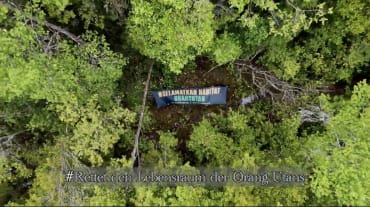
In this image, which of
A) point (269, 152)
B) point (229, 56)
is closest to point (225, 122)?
point (269, 152)

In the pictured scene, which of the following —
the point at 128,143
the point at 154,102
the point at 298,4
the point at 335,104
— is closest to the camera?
the point at 298,4

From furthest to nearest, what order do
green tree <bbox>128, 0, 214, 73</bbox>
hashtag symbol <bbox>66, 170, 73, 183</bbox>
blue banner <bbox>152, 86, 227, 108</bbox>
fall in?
blue banner <bbox>152, 86, 227, 108</bbox>
hashtag symbol <bbox>66, 170, 73, 183</bbox>
green tree <bbox>128, 0, 214, 73</bbox>

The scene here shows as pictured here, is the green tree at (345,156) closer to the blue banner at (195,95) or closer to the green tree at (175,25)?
the blue banner at (195,95)

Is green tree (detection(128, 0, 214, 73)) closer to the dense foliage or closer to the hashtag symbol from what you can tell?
the dense foliage

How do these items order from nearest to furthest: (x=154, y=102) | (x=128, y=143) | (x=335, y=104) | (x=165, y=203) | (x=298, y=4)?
(x=165, y=203) < (x=298, y=4) < (x=335, y=104) < (x=128, y=143) < (x=154, y=102)

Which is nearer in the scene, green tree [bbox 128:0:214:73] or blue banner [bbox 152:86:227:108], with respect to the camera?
green tree [bbox 128:0:214:73]

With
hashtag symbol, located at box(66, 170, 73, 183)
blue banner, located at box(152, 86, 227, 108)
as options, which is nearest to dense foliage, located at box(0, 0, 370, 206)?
hashtag symbol, located at box(66, 170, 73, 183)

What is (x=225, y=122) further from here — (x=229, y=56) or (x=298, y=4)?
(x=298, y=4)

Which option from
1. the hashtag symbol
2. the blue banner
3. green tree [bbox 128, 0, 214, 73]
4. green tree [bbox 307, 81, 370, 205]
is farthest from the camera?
the blue banner
